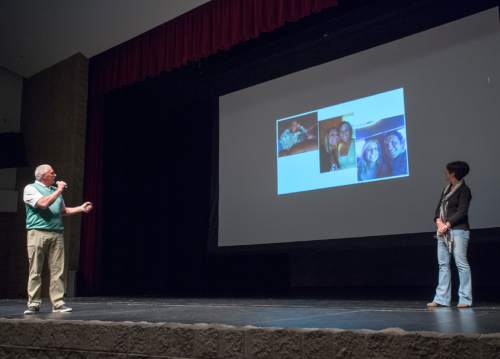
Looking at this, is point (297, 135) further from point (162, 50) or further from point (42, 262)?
point (42, 262)

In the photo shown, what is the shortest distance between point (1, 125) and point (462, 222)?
6820 mm

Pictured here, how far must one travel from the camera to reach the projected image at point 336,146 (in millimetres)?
5809

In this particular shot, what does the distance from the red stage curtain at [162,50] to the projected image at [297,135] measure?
108 centimetres

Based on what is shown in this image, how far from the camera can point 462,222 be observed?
4.12 metres

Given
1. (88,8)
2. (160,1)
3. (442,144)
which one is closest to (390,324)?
(442,144)

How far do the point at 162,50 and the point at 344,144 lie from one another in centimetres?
265

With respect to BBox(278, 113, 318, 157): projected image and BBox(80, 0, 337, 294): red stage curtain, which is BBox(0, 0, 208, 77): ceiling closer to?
BBox(80, 0, 337, 294): red stage curtain

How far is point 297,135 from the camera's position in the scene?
639 centimetres

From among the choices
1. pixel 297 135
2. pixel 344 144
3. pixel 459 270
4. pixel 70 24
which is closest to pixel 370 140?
pixel 344 144

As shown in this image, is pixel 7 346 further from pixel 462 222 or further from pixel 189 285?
pixel 189 285

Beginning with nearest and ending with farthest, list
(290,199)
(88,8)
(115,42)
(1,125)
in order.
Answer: (290,199) → (88,8) → (115,42) → (1,125)

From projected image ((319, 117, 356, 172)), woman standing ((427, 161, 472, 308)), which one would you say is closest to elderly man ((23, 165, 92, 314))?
woman standing ((427, 161, 472, 308))

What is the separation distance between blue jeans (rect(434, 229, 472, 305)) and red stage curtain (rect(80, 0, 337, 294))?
253 centimetres

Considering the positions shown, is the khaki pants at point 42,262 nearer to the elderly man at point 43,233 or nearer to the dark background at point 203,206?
the elderly man at point 43,233
